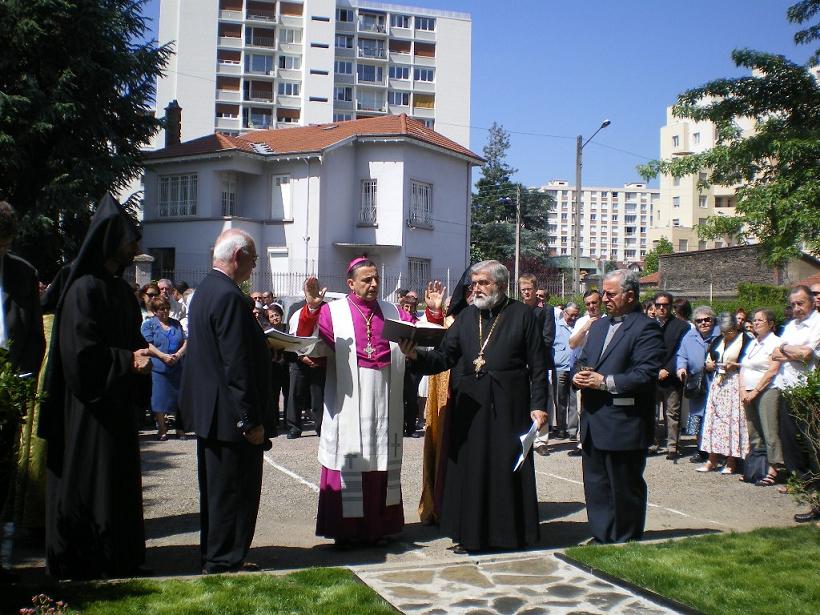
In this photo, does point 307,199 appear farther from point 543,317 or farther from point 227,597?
point 227,597

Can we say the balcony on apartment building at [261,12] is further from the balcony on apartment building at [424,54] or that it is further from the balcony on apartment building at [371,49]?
the balcony on apartment building at [424,54]

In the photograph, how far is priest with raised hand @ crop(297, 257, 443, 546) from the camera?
21.9 feet

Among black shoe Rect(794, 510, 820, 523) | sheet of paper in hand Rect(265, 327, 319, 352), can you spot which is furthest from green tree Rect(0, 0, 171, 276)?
black shoe Rect(794, 510, 820, 523)

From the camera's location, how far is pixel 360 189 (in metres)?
37.6

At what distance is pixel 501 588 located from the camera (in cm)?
543

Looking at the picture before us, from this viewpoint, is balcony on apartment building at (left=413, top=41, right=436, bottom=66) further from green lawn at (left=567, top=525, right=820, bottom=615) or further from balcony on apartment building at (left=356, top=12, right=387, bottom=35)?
green lawn at (left=567, top=525, right=820, bottom=615)

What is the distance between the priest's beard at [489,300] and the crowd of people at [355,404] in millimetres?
27

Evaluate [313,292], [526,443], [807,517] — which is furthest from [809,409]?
[313,292]

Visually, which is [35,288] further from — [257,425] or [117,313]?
[257,425]

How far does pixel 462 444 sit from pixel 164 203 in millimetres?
33668

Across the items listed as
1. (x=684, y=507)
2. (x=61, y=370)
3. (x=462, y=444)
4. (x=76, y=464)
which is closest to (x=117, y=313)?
(x=61, y=370)

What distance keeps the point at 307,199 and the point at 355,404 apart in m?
29.5

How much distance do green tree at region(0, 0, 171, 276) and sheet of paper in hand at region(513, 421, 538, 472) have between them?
796 inches

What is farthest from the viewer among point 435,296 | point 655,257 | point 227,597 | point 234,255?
point 655,257
